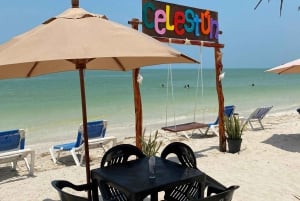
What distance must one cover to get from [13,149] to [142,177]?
3.74 meters

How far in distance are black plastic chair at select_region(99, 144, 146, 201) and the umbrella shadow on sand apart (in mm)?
4564

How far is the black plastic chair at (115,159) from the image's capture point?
3.29 metres

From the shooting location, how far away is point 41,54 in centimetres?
243

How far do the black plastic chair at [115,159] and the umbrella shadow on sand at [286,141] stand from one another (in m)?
4.56

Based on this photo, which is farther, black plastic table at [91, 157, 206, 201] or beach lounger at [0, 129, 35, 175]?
beach lounger at [0, 129, 35, 175]

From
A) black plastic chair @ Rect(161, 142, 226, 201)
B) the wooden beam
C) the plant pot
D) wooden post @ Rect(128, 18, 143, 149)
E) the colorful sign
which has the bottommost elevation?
the plant pot

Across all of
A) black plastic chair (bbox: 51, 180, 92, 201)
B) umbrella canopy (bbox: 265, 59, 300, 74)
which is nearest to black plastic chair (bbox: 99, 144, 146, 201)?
black plastic chair (bbox: 51, 180, 92, 201)

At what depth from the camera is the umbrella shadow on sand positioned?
24.3 ft

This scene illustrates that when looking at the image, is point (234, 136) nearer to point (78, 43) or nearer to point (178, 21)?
point (178, 21)

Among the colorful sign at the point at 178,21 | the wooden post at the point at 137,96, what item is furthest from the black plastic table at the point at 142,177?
the colorful sign at the point at 178,21

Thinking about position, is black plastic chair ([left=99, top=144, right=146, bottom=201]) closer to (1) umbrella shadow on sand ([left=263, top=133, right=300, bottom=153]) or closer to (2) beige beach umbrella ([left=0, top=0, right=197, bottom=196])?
(2) beige beach umbrella ([left=0, top=0, right=197, bottom=196])

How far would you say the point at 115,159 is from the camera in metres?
3.67

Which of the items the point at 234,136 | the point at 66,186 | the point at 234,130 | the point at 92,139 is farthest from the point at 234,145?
the point at 66,186

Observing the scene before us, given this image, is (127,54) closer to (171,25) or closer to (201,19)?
(171,25)
